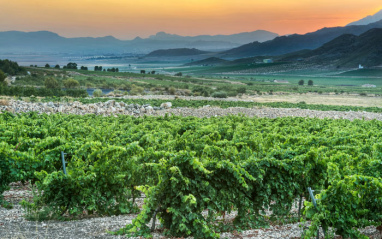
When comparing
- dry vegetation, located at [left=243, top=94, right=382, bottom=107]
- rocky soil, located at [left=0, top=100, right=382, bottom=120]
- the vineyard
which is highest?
the vineyard

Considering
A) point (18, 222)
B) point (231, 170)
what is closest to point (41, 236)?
point (18, 222)

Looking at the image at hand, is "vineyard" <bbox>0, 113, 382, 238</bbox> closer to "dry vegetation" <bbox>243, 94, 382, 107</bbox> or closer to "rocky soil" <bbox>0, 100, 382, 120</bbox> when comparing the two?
"rocky soil" <bbox>0, 100, 382, 120</bbox>

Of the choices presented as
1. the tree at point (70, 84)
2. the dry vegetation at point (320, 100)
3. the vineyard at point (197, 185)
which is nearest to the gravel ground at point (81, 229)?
the vineyard at point (197, 185)

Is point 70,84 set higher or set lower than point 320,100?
higher

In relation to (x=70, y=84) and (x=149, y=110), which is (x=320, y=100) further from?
(x=149, y=110)

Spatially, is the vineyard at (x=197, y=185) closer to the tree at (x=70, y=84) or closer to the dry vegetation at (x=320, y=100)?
the dry vegetation at (x=320, y=100)

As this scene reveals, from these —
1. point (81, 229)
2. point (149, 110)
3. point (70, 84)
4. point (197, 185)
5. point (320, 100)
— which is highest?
point (197, 185)

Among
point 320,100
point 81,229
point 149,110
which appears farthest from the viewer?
point 320,100

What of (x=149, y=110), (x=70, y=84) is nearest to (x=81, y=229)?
(x=149, y=110)

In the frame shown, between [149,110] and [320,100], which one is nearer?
[149,110]

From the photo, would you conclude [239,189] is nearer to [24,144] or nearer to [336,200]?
[336,200]

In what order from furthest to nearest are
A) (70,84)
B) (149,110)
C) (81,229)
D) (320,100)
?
(320,100) → (70,84) → (149,110) → (81,229)

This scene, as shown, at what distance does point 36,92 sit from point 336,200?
4362cm

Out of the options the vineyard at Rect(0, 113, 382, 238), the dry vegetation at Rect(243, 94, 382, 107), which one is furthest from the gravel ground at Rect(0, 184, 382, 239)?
the dry vegetation at Rect(243, 94, 382, 107)
